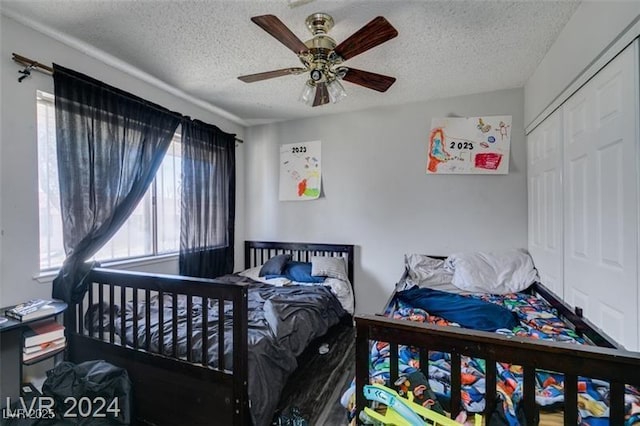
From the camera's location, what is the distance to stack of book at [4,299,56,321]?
59.8 inches

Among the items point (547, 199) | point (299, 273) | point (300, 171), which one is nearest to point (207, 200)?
point (300, 171)

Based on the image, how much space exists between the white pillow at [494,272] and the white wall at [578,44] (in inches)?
49.3

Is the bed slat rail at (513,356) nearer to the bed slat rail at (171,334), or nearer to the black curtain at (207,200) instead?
the bed slat rail at (171,334)

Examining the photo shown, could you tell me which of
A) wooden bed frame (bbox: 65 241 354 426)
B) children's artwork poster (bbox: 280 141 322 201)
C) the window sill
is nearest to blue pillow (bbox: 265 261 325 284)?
children's artwork poster (bbox: 280 141 322 201)

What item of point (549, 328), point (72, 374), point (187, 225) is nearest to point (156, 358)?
point (72, 374)

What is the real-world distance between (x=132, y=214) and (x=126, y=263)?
0.43m

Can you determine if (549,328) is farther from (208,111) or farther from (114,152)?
(208,111)

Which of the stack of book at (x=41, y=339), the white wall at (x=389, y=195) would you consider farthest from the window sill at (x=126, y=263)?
the white wall at (x=389, y=195)

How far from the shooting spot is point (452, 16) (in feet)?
5.60

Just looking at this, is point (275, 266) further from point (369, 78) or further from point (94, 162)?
point (369, 78)

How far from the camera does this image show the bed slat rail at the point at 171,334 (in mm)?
1476

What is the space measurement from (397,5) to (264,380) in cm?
225

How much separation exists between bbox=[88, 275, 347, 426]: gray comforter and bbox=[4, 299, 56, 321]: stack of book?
0.38m

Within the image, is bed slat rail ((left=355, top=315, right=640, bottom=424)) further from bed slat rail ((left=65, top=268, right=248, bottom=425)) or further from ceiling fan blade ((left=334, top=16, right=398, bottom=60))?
ceiling fan blade ((left=334, top=16, right=398, bottom=60))
